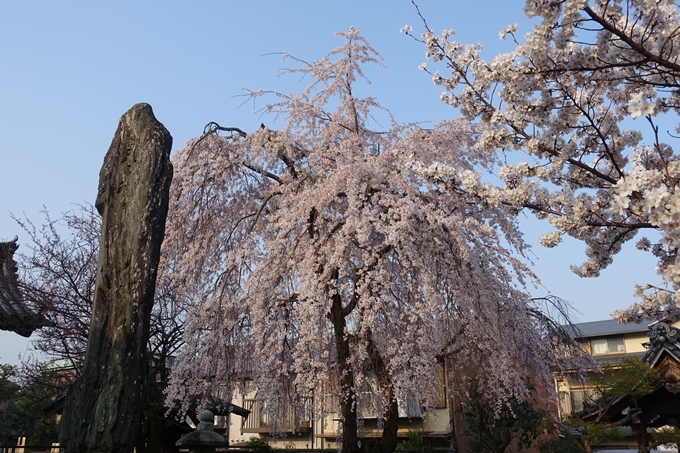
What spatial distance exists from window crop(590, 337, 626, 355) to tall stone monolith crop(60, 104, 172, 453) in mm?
24707

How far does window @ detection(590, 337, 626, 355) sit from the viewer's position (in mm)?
24516

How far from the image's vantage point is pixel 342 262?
7.43m

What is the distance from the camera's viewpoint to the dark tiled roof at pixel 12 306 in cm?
1112

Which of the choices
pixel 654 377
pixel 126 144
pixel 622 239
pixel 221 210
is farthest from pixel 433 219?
pixel 654 377

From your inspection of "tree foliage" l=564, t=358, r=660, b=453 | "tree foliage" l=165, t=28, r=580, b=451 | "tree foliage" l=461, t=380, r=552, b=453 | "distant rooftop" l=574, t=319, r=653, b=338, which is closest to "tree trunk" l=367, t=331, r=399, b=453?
"tree foliage" l=165, t=28, r=580, b=451

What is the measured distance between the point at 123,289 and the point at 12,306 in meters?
8.92

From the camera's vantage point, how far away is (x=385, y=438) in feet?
27.6

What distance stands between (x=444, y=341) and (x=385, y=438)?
1.95m

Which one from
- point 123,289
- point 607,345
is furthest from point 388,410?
point 607,345

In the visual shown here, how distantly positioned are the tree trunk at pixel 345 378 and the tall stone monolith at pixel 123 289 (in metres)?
3.91

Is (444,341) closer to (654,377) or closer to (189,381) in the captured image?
(654,377)

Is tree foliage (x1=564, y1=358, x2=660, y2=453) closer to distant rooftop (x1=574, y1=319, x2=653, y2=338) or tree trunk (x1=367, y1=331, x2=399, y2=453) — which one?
tree trunk (x1=367, y1=331, x2=399, y2=453)

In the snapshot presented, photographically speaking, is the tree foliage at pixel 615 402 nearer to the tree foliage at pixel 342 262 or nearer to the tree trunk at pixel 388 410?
the tree foliage at pixel 342 262

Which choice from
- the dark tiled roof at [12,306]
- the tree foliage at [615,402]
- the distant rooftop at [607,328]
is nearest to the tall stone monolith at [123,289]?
the dark tiled roof at [12,306]
